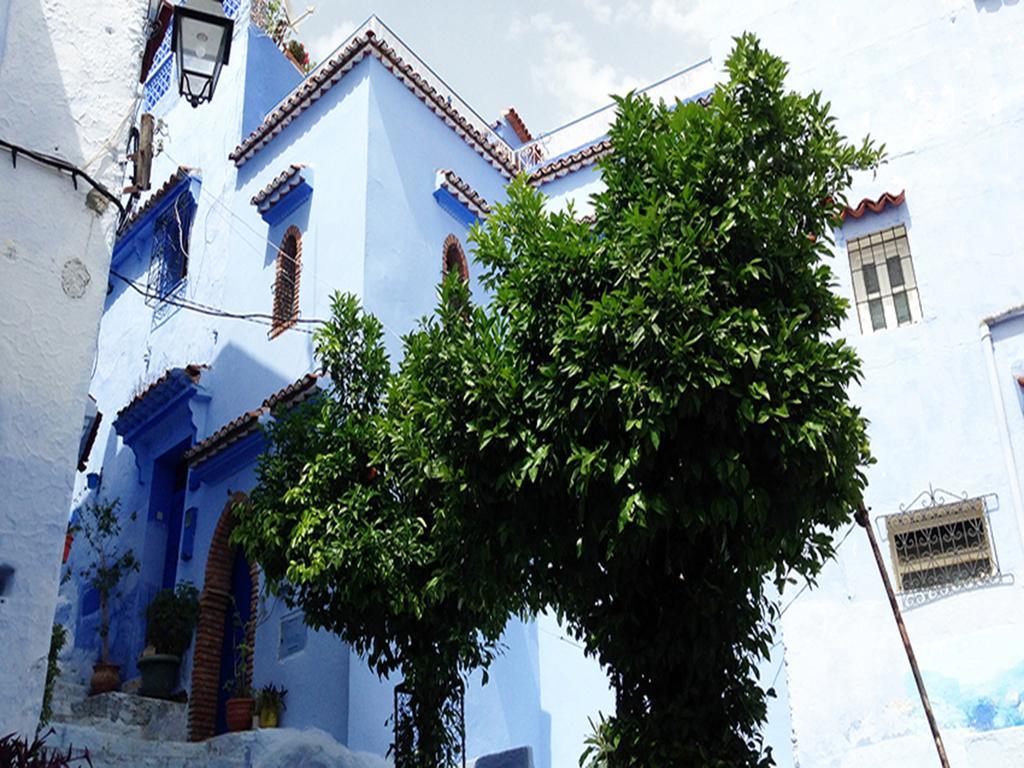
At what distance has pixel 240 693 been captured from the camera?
1312 centimetres

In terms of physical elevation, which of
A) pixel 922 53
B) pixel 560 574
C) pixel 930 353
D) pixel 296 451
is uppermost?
pixel 922 53

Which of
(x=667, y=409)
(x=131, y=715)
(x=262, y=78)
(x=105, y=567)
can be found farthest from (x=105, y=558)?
(x=667, y=409)

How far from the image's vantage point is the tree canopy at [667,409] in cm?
696

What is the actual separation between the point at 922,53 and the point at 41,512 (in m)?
9.63

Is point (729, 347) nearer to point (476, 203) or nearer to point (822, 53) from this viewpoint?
point (822, 53)

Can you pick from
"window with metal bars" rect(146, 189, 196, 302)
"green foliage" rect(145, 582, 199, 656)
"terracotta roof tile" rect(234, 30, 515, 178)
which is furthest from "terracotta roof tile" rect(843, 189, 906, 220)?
"window with metal bars" rect(146, 189, 196, 302)

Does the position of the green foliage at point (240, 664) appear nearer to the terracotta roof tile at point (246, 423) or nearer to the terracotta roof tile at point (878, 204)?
the terracotta roof tile at point (246, 423)

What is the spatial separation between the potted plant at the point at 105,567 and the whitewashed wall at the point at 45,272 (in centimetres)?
618

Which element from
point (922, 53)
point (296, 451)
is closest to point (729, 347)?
point (296, 451)

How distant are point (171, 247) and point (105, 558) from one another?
5.07 m

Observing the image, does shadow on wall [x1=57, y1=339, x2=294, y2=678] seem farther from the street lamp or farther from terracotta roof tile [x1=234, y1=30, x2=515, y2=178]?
the street lamp

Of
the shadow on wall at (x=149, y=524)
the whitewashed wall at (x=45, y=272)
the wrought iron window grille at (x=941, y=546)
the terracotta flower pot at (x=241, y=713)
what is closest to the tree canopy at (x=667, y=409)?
the whitewashed wall at (x=45, y=272)

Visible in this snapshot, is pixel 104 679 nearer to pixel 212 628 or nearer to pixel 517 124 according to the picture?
pixel 212 628

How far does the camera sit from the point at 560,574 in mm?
7777
